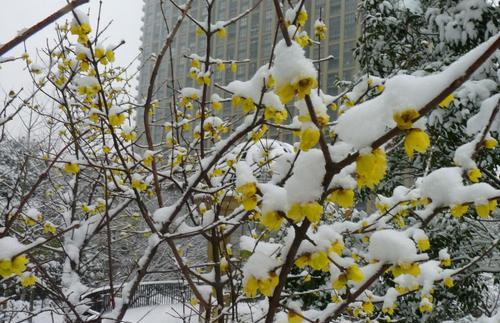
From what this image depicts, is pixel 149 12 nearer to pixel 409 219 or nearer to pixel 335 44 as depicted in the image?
pixel 335 44

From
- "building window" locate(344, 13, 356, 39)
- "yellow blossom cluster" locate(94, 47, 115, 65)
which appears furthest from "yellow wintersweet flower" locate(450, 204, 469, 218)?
"building window" locate(344, 13, 356, 39)

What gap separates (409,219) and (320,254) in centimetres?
481

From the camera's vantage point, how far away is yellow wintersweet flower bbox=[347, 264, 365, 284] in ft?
3.33

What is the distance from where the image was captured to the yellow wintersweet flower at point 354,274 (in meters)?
1.02

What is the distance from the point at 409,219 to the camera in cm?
524

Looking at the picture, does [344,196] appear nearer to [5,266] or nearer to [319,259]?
[319,259]

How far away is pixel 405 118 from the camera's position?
27.9 inches

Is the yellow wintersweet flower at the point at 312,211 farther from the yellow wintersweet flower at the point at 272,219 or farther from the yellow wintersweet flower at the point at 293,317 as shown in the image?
the yellow wintersweet flower at the point at 293,317

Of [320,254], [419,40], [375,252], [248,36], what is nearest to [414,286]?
[375,252]

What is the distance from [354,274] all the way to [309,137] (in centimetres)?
46

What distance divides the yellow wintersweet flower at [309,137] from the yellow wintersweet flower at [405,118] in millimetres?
149

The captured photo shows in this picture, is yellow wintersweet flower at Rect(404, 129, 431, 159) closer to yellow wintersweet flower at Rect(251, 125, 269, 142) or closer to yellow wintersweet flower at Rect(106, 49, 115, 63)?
yellow wintersweet flower at Rect(251, 125, 269, 142)

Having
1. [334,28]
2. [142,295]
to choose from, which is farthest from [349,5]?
[142,295]

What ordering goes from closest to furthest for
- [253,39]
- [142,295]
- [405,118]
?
[405,118]
[142,295]
[253,39]
